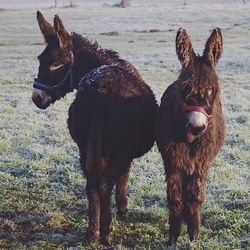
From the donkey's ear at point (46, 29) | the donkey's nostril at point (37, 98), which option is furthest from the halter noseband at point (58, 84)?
the donkey's ear at point (46, 29)

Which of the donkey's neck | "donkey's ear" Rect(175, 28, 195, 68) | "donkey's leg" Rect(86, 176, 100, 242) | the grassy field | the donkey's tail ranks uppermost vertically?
"donkey's ear" Rect(175, 28, 195, 68)

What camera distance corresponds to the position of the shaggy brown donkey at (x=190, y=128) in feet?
15.2

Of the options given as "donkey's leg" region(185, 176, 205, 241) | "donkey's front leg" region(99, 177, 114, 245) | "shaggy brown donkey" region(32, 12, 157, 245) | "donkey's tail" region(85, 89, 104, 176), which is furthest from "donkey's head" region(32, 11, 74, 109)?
"donkey's leg" region(185, 176, 205, 241)

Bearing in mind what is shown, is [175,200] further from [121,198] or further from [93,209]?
[121,198]

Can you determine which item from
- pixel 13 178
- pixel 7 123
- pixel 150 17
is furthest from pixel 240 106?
pixel 150 17

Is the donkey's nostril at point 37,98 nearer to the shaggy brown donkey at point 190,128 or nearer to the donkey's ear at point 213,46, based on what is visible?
the shaggy brown donkey at point 190,128

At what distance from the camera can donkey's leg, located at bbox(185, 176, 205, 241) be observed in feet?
17.1

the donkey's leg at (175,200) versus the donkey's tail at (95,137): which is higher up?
the donkey's tail at (95,137)

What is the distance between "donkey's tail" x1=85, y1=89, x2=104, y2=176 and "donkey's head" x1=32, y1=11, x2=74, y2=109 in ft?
2.69

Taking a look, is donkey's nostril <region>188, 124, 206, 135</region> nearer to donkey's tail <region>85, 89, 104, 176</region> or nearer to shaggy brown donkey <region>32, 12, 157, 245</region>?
shaggy brown donkey <region>32, 12, 157, 245</region>

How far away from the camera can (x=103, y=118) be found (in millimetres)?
5410

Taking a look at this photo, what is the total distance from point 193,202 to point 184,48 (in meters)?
1.63

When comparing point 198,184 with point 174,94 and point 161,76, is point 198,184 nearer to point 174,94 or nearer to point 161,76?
point 174,94

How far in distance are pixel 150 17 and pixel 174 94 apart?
41718mm
